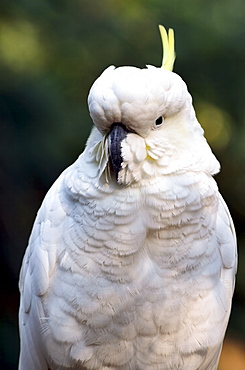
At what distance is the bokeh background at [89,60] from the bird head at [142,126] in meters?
1.11

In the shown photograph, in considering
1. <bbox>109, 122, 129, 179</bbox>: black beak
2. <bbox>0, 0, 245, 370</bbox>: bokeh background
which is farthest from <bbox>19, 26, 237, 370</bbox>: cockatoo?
<bbox>0, 0, 245, 370</bbox>: bokeh background

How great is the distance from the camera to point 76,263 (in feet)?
5.00

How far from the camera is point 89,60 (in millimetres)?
2570

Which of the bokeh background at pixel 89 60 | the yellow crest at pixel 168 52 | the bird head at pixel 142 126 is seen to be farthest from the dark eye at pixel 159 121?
the bokeh background at pixel 89 60

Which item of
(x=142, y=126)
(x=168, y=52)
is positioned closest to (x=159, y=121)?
(x=142, y=126)

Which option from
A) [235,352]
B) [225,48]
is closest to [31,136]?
[225,48]

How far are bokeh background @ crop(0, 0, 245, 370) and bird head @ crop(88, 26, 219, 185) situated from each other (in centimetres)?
111

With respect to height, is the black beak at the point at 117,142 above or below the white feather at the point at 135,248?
above

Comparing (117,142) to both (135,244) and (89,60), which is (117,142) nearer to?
(135,244)

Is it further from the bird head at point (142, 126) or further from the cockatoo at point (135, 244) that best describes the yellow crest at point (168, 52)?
the bird head at point (142, 126)

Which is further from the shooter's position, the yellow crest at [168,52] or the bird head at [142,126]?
the yellow crest at [168,52]

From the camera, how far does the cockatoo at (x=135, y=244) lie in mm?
1373

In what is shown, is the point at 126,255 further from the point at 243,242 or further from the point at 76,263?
the point at 243,242

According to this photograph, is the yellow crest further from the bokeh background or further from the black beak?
the bokeh background
